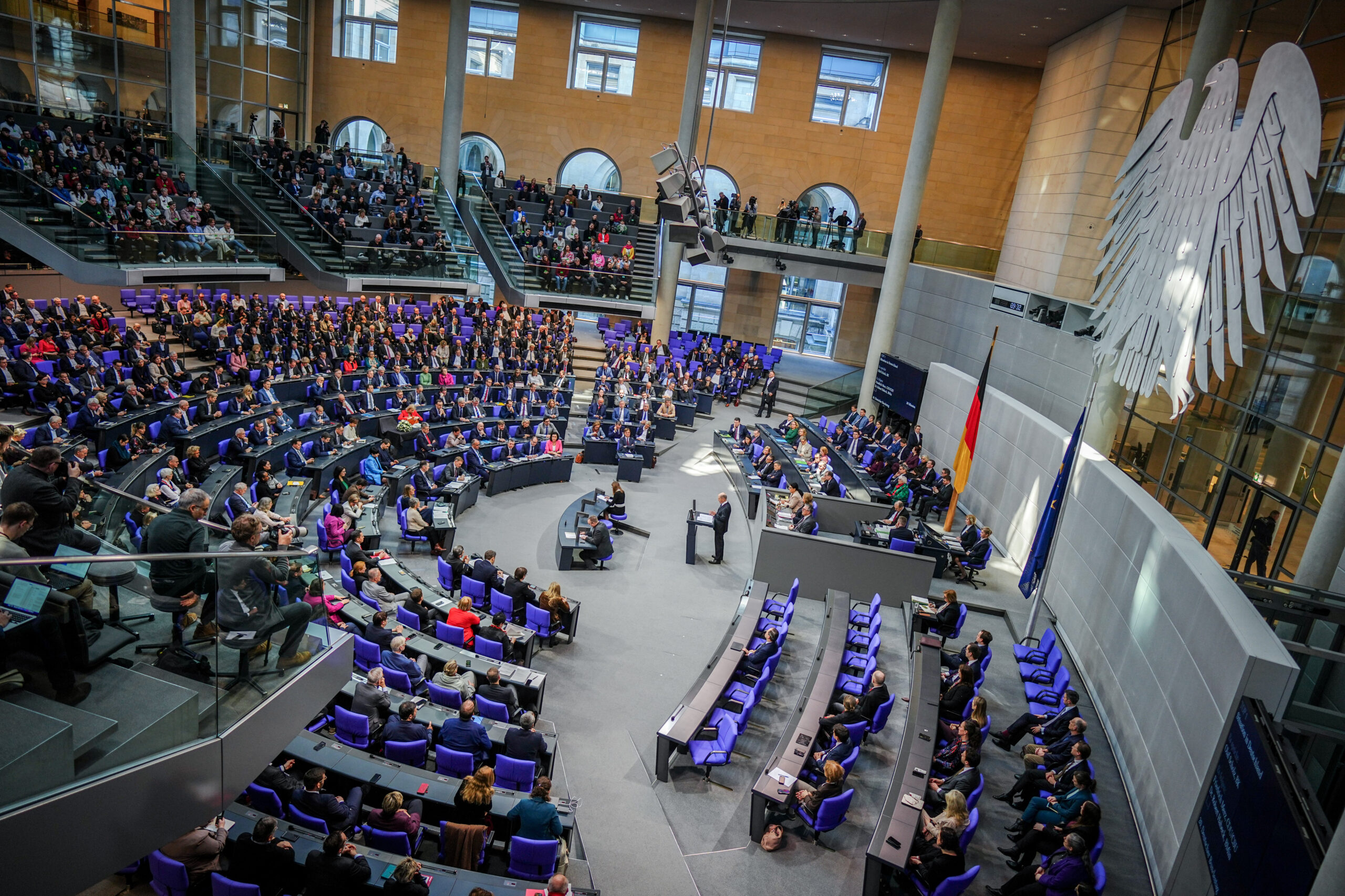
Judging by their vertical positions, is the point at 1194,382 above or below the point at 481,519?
above

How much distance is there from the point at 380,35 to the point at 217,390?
20.6m

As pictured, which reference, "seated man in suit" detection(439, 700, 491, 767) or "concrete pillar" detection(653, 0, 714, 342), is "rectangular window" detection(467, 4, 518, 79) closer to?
"concrete pillar" detection(653, 0, 714, 342)

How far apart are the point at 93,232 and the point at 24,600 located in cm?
1635

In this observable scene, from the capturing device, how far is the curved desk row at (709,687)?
883 centimetres

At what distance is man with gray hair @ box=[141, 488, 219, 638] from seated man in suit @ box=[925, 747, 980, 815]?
6502mm

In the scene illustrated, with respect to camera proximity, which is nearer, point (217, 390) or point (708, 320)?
point (217, 390)

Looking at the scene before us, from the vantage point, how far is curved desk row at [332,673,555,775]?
8.27m

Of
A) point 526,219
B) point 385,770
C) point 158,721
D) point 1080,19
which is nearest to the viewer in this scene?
point 158,721

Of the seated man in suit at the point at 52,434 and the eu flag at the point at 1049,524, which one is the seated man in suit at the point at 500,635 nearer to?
the seated man in suit at the point at 52,434

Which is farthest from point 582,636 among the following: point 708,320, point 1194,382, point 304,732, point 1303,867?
point 708,320

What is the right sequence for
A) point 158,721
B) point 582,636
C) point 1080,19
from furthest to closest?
point 1080,19 < point 582,636 < point 158,721

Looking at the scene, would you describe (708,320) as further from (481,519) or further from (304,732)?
(304,732)

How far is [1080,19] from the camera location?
65.2 feet

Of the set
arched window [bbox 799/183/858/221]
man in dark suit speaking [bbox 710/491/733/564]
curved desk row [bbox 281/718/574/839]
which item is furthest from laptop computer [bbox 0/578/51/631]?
arched window [bbox 799/183/858/221]
